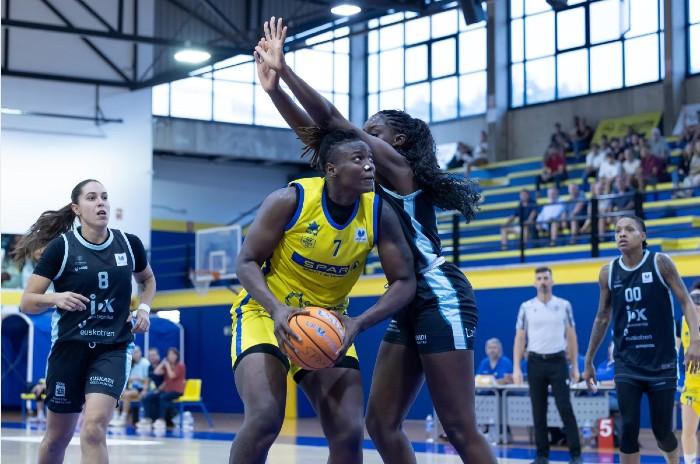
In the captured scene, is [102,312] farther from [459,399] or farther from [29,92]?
[29,92]

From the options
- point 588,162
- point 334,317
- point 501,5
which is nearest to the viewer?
point 334,317

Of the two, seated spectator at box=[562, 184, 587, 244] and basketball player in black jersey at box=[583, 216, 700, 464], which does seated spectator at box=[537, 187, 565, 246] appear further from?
basketball player in black jersey at box=[583, 216, 700, 464]

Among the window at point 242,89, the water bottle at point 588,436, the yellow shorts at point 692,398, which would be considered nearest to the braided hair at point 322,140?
the yellow shorts at point 692,398

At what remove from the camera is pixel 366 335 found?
21.8m

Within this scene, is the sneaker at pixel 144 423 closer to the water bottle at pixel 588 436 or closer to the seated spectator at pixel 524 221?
the seated spectator at pixel 524 221

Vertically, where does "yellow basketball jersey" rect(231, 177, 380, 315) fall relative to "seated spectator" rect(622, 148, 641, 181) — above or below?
below

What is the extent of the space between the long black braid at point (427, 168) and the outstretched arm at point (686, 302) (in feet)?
9.22

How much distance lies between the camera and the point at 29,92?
26.1 meters

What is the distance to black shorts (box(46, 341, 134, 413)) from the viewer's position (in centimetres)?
675

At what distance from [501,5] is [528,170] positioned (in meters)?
4.71

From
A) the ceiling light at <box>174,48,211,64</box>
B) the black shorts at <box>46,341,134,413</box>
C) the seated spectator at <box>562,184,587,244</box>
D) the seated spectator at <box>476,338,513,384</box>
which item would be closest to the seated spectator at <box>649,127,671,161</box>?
the seated spectator at <box>562,184,587,244</box>

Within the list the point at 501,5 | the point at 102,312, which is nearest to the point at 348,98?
the point at 501,5

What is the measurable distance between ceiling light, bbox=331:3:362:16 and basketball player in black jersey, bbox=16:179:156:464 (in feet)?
46.5

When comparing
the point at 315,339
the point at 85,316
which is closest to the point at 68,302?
the point at 85,316
